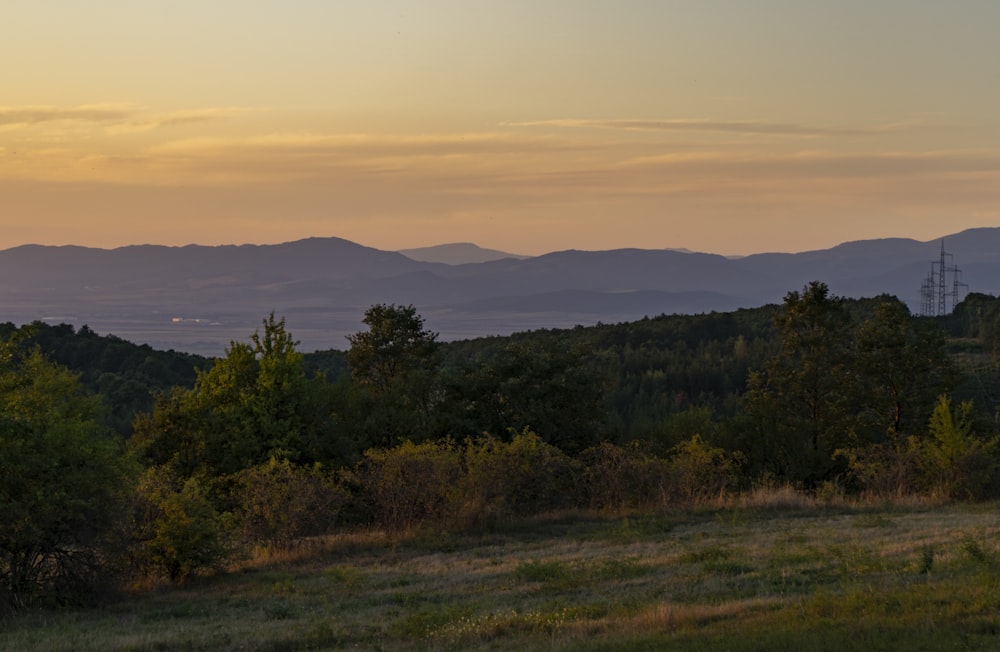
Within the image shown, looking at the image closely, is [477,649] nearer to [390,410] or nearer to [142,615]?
[142,615]

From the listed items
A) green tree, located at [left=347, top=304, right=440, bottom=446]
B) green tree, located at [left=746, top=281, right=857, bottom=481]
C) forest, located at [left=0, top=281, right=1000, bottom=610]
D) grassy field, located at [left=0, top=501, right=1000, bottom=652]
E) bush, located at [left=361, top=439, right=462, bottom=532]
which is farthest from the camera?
green tree, located at [left=746, top=281, right=857, bottom=481]

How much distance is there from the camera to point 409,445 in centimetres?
2606

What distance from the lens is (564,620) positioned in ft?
41.5

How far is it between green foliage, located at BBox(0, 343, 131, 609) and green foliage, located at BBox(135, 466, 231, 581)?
39.6 inches

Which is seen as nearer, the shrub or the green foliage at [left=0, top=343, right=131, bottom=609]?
the green foliage at [left=0, top=343, right=131, bottom=609]

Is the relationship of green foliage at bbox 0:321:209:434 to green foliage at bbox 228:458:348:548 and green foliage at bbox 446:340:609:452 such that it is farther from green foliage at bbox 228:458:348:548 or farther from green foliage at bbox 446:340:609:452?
green foliage at bbox 228:458:348:548

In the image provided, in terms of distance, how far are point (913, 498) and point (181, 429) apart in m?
23.4

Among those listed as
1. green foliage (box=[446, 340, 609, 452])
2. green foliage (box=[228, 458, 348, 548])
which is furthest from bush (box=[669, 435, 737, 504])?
green foliage (box=[228, 458, 348, 548])

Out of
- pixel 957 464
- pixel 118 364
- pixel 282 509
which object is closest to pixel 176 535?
pixel 282 509

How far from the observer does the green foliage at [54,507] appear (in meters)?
17.6

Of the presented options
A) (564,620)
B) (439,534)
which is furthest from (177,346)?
(564,620)

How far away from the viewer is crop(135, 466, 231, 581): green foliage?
65.2 feet

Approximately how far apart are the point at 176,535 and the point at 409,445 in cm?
758

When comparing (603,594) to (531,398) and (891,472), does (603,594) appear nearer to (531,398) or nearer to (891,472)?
(891,472)
